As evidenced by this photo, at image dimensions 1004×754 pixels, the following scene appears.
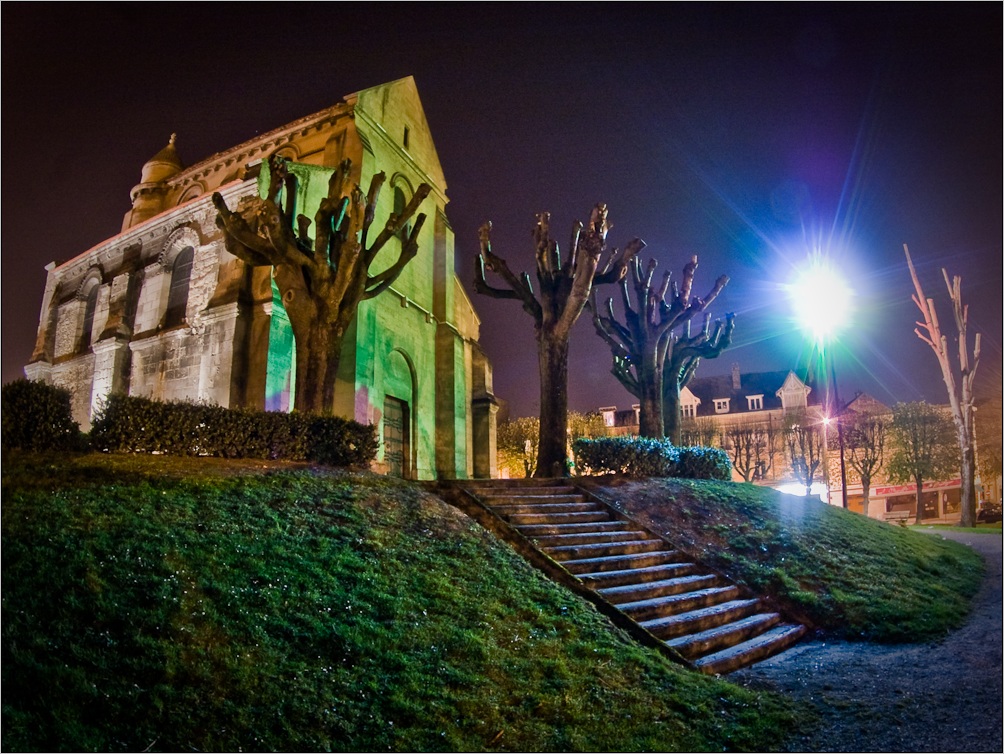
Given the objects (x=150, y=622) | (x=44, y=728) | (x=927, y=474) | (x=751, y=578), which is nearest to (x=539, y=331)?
(x=751, y=578)

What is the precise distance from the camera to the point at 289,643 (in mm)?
4992

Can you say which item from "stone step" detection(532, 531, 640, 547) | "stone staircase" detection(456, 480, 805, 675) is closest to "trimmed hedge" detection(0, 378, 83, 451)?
"stone staircase" detection(456, 480, 805, 675)

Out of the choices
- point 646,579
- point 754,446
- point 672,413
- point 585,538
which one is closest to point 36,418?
point 585,538

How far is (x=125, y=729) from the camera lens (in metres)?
3.76

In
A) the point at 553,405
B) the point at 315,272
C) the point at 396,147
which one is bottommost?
the point at 553,405

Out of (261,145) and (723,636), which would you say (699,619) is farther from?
(261,145)

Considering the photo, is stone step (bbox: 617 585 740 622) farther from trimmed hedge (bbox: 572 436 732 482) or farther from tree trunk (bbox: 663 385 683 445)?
tree trunk (bbox: 663 385 683 445)

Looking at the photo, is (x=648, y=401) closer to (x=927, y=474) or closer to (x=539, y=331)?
(x=539, y=331)

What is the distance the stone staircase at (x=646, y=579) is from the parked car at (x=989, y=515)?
35.4m

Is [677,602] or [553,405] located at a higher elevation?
[553,405]

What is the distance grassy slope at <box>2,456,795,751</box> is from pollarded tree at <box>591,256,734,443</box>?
38.9 feet

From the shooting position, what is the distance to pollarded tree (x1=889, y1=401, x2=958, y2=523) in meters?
36.5

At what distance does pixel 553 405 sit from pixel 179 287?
44.7 ft

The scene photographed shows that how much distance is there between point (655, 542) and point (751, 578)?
159 cm
